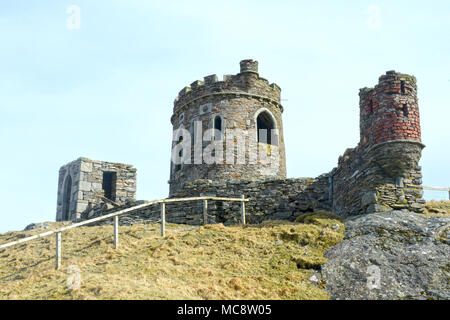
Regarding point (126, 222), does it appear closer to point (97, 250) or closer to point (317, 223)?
point (97, 250)

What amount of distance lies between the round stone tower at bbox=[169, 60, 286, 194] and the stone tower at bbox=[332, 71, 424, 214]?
6918 mm

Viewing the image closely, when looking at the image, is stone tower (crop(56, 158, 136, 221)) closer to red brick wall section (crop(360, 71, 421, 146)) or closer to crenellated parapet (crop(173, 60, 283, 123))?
crenellated parapet (crop(173, 60, 283, 123))

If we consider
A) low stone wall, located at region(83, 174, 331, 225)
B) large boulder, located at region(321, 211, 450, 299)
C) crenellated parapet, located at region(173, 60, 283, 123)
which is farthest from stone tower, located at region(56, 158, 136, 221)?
large boulder, located at region(321, 211, 450, 299)

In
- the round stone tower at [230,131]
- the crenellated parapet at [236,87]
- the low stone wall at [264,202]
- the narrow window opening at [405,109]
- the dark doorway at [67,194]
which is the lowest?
the low stone wall at [264,202]

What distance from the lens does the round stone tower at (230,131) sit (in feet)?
67.8

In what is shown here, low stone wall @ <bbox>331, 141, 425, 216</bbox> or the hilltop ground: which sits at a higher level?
low stone wall @ <bbox>331, 141, 425, 216</bbox>

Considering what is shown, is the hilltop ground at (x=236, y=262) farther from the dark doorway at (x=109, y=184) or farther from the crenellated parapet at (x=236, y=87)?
the dark doorway at (x=109, y=184)

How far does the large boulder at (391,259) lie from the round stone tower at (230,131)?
28.2 ft

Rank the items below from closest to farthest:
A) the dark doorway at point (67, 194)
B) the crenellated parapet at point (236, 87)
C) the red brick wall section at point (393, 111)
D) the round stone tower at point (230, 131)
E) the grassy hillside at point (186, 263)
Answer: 1. the grassy hillside at point (186, 263)
2. the red brick wall section at point (393, 111)
3. the round stone tower at point (230, 131)
4. the crenellated parapet at point (236, 87)
5. the dark doorway at point (67, 194)

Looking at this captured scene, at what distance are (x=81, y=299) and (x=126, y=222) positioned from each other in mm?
9898

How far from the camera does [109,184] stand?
24.0 meters

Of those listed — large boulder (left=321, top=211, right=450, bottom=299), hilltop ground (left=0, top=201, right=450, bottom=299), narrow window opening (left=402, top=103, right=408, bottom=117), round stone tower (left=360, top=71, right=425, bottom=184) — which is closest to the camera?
hilltop ground (left=0, top=201, right=450, bottom=299)

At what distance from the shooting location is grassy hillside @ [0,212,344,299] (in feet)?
30.1

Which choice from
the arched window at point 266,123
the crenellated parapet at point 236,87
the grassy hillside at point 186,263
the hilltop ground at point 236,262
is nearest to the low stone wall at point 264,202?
the grassy hillside at point 186,263
